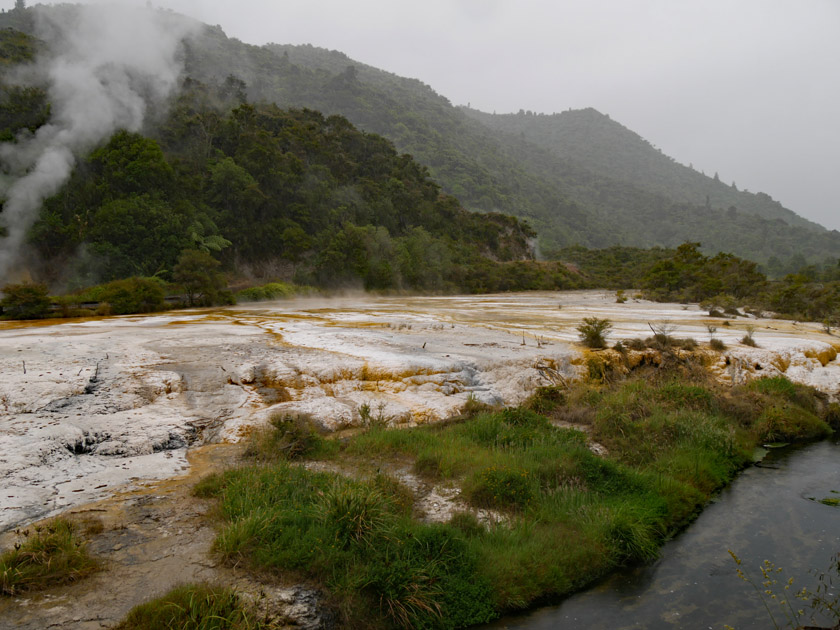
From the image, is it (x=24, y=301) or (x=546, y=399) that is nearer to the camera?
(x=546, y=399)

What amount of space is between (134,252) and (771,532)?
3022cm

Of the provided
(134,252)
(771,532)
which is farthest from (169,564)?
(134,252)

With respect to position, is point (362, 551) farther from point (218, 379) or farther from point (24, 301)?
point (24, 301)

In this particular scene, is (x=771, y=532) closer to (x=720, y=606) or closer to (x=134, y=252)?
(x=720, y=606)

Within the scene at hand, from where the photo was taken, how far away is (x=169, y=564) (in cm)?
423

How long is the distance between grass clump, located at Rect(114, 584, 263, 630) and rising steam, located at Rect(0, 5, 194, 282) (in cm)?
2901

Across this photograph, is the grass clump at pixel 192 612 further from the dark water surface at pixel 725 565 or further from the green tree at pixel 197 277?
the green tree at pixel 197 277

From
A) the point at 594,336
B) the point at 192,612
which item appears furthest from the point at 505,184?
the point at 192,612

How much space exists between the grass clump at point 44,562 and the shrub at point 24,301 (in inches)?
635

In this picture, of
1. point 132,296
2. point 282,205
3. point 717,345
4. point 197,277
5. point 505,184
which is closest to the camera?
point 717,345

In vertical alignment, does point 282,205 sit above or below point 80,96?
below

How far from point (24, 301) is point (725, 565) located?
20507 millimetres

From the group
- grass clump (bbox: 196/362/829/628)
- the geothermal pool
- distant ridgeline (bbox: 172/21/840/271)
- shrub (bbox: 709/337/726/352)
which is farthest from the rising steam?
distant ridgeline (bbox: 172/21/840/271)

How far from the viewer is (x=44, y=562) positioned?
12.8ft
